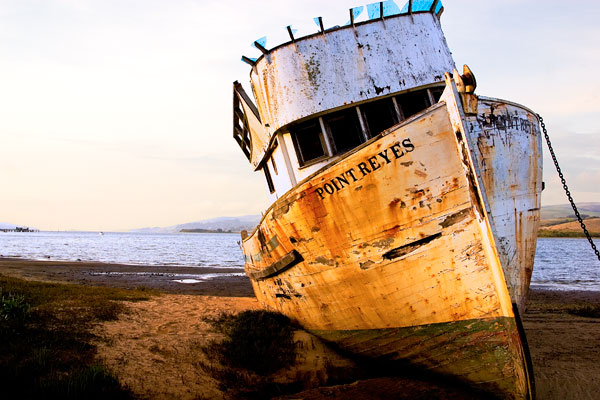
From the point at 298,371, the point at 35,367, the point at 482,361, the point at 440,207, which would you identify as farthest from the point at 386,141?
the point at 35,367

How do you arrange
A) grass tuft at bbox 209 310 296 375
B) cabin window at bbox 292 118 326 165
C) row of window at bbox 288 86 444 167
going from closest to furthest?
grass tuft at bbox 209 310 296 375 → row of window at bbox 288 86 444 167 → cabin window at bbox 292 118 326 165

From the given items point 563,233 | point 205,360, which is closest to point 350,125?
point 205,360

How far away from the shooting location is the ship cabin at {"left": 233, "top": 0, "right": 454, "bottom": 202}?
550 centimetres

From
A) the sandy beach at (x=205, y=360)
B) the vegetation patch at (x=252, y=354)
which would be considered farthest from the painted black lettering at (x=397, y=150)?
the vegetation patch at (x=252, y=354)

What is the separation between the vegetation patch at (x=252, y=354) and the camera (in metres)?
4.58

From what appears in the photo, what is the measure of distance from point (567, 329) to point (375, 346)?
4754 millimetres

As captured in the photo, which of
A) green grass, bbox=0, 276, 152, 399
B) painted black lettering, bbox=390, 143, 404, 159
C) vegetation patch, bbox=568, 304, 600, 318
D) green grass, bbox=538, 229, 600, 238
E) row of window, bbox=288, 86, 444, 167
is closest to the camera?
green grass, bbox=0, 276, 152, 399

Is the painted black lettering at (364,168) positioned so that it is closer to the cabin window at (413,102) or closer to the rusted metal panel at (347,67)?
the rusted metal panel at (347,67)

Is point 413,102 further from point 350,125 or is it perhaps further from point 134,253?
point 134,253

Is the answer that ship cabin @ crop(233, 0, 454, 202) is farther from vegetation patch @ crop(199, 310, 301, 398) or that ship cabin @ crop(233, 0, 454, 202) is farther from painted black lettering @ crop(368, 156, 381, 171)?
vegetation patch @ crop(199, 310, 301, 398)

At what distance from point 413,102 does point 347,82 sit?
0.98 m

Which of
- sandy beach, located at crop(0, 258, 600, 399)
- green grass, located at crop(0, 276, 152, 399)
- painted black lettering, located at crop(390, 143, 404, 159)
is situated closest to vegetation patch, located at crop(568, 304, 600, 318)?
sandy beach, located at crop(0, 258, 600, 399)

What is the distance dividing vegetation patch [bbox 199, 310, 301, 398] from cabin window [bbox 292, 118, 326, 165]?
2.46 metres

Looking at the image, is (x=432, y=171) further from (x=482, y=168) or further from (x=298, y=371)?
(x=298, y=371)
